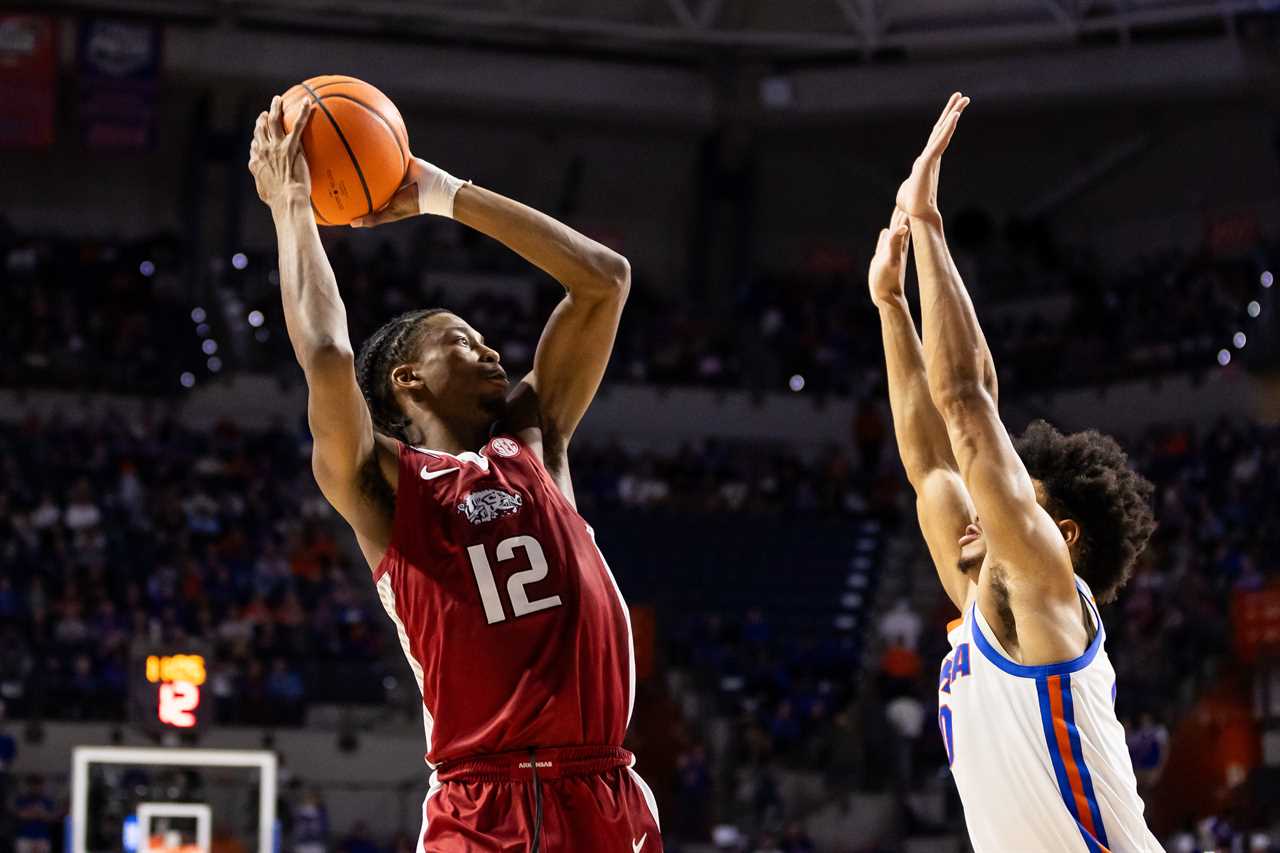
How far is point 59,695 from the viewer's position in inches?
574

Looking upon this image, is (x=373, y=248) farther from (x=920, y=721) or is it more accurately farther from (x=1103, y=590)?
(x=1103, y=590)

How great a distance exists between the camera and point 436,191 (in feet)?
13.9

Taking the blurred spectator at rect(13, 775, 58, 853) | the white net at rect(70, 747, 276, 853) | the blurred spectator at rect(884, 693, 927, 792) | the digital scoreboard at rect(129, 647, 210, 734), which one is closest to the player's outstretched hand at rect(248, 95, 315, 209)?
the digital scoreboard at rect(129, 647, 210, 734)

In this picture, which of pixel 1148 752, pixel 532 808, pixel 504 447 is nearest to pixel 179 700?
pixel 504 447

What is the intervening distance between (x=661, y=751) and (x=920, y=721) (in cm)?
229

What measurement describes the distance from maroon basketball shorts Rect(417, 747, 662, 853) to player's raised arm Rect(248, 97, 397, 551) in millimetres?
571

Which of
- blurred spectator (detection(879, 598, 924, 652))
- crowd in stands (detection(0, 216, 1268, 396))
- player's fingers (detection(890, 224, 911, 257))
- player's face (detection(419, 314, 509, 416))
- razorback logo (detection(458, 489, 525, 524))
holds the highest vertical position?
crowd in stands (detection(0, 216, 1268, 396))

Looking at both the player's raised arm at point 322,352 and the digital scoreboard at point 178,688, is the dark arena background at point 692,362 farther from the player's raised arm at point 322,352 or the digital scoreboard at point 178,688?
the player's raised arm at point 322,352

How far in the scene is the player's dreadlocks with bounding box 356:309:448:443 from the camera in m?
4.23

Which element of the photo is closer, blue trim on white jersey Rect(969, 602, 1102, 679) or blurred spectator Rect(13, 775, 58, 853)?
blue trim on white jersey Rect(969, 602, 1102, 679)

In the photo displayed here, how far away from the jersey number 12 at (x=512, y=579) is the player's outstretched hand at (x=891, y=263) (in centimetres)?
116

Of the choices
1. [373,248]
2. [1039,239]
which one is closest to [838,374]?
[1039,239]

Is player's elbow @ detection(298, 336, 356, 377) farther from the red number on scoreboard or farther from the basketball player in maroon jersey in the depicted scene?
the red number on scoreboard

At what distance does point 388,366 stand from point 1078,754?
1.82 meters
